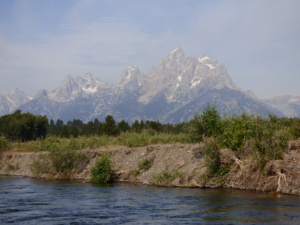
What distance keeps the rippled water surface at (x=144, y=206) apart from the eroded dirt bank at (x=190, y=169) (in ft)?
6.27

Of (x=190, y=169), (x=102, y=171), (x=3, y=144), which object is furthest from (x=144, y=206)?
(x=3, y=144)

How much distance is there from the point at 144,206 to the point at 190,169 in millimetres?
12092

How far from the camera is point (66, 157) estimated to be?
154 feet

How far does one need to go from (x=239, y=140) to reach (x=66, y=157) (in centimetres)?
2109

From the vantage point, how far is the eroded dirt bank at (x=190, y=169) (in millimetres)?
31328

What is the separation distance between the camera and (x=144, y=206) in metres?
26.2

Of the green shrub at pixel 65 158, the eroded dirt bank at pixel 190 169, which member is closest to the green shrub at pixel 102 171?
the eroded dirt bank at pixel 190 169

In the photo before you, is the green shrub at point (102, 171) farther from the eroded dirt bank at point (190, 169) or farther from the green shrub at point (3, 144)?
the green shrub at point (3, 144)

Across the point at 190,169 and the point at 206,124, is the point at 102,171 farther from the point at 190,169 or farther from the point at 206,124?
the point at 206,124

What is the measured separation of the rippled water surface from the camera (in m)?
21.8

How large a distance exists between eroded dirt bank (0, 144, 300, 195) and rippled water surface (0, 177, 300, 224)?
1.91 meters

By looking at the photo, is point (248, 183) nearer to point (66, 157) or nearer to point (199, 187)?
point (199, 187)

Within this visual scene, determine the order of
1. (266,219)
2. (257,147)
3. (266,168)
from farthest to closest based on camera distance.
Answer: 1. (257,147)
2. (266,168)
3. (266,219)

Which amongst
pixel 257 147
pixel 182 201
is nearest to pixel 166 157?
pixel 257 147
